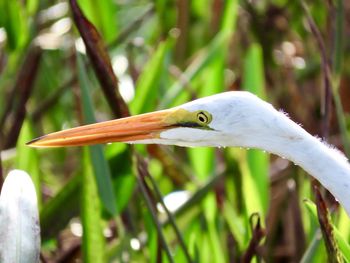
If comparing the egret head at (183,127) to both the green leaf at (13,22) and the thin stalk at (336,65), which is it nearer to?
the thin stalk at (336,65)

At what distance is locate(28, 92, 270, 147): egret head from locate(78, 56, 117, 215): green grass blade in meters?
0.23

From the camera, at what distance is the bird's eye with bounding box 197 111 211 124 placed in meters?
1.43

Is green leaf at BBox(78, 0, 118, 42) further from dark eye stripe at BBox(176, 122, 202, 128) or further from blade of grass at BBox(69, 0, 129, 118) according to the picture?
dark eye stripe at BBox(176, 122, 202, 128)

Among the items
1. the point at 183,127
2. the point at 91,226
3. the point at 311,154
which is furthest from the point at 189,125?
the point at 91,226

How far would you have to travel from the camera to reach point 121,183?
192 centimetres

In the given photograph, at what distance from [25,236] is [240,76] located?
5.03 ft

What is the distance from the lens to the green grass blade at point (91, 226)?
163 cm

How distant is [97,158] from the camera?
1.72 metres

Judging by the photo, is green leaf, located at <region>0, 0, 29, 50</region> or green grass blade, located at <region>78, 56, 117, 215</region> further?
green leaf, located at <region>0, 0, 29, 50</region>

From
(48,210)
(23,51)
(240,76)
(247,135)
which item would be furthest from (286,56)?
(247,135)

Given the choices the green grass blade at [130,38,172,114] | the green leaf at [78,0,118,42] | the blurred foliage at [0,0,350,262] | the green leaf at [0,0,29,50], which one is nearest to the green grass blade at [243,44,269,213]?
the blurred foliage at [0,0,350,262]

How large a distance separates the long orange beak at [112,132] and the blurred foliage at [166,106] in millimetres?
113

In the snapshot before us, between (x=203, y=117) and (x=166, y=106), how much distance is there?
0.68 meters

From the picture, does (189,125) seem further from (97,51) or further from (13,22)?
(13,22)
